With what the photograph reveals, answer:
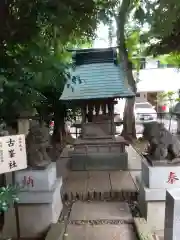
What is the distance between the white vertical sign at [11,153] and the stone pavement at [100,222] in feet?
4.79

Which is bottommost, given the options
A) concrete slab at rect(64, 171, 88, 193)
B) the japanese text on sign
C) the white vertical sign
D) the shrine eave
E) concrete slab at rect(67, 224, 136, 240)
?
concrete slab at rect(67, 224, 136, 240)

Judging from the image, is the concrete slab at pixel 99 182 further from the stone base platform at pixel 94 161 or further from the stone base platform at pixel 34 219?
the stone base platform at pixel 34 219

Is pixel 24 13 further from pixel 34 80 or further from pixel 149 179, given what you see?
pixel 149 179

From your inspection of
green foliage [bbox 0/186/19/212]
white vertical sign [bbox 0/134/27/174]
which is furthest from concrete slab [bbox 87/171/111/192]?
green foliage [bbox 0/186/19/212]

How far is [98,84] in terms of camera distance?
672 cm

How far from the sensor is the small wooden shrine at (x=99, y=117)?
6.57 meters

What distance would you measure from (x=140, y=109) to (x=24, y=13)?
13.9 m

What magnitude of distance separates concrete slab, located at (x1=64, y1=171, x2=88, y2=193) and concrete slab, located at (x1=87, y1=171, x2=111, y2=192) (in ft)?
0.37

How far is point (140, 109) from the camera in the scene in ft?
50.7

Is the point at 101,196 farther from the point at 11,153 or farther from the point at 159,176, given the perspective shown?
the point at 11,153

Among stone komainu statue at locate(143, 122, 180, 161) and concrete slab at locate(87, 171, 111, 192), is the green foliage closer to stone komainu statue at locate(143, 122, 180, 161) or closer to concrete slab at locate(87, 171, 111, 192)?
stone komainu statue at locate(143, 122, 180, 161)

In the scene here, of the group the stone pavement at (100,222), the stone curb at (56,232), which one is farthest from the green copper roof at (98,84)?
the stone curb at (56,232)

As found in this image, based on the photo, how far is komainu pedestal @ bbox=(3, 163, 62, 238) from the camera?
3.61 meters

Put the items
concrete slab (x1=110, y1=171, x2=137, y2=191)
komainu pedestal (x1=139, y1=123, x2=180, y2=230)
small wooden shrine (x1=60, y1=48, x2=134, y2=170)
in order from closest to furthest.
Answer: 1. komainu pedestal (x1=139, y1=123, x2=180, y2=230)
2. concrete slab (x1=110, y1=171, x2=137, y2=191)
3. small wooden shrine (x1=60, y1=48, x2=134, y2=170)
